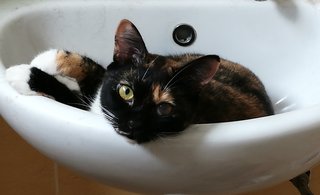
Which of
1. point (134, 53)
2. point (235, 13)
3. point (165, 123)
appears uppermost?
point (235, 13)

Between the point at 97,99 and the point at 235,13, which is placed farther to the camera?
the point at 235,13

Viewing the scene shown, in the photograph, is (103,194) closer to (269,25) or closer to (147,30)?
(147,30)

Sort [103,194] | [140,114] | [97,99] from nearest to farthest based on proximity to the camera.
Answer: [140,114] < [97,99] < [103,194]

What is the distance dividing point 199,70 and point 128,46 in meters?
0.10

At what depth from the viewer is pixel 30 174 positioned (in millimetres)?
1123

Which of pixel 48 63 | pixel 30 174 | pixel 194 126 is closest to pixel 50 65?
pixel 48 63

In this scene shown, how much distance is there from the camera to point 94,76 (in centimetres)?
79

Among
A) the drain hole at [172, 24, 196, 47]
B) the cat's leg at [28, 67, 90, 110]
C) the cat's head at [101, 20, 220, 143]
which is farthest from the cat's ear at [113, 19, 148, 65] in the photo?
the drain hole at [172, 24, 196, 47]

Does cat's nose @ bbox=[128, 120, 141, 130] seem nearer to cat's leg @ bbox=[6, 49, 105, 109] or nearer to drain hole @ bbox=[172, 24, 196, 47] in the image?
cat's leg @ bbox=[6, 49, 105, 109]

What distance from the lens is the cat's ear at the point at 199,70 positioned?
594 mm

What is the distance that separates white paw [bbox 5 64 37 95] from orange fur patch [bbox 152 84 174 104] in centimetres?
16

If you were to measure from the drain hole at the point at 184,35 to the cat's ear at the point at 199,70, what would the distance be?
12.0 inches

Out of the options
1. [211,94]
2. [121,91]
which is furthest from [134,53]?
[211,94]

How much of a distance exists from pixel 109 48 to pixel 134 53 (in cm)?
26
